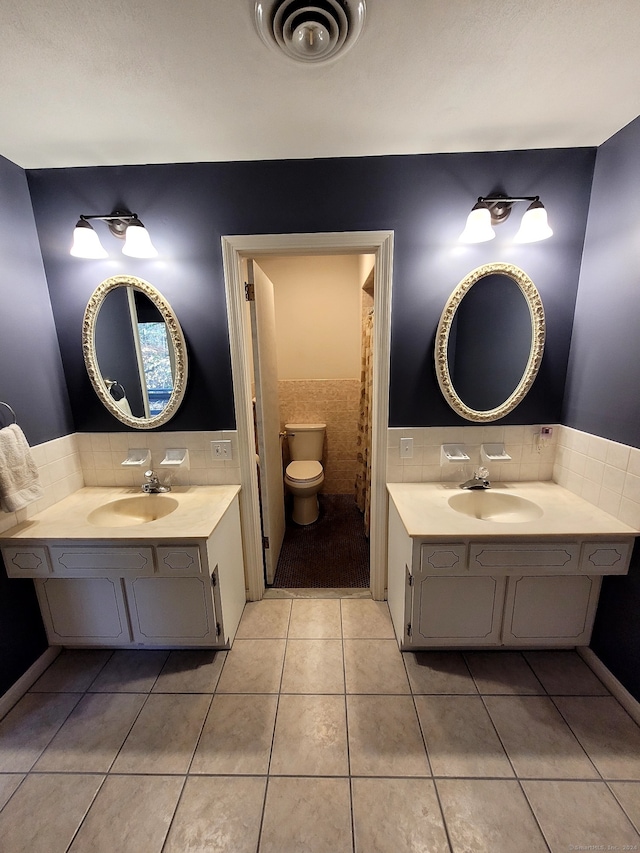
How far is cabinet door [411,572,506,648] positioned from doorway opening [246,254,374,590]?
0.81 m

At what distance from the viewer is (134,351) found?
5.78ft

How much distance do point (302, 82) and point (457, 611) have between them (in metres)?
2.21

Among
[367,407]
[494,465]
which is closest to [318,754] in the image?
[494,465]

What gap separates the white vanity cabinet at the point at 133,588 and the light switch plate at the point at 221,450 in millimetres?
264

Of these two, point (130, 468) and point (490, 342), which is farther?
point (130, 468)

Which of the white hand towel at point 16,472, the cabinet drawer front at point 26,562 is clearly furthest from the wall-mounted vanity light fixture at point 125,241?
the cabinet drawer front at point 26,562

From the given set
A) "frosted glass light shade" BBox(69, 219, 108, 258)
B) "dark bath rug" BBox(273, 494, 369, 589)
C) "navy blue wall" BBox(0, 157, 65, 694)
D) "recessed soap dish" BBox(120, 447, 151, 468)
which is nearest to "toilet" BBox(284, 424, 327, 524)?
"dark bath rug" BBox(273, 494, 369, 589)

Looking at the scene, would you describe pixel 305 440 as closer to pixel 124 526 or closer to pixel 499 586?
pixel 124 526

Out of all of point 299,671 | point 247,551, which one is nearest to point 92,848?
point 299,671

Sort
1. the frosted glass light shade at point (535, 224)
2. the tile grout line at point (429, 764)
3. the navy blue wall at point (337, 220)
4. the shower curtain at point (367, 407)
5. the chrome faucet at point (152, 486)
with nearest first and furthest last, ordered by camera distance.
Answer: the tile grout line at point (429, 764) → the frosted glass light shade at point (535, 224) → the navy blue wall at point (337, 220) → the chrome faucet at point (152, 486) → the shower curtain at point (367, 407)

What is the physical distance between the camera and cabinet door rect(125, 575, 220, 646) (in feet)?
4.98

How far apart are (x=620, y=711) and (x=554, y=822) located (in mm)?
610

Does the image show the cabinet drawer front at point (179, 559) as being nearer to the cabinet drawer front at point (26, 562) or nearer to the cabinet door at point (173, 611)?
the cabinet door at point (173, 611)

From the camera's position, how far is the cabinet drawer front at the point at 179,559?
1.42m
